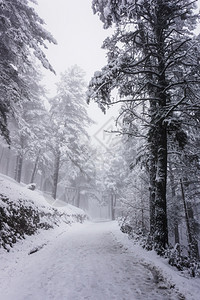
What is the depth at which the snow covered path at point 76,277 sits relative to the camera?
3.40 metres

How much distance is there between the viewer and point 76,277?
4.20m

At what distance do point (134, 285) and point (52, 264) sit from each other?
2505 mm

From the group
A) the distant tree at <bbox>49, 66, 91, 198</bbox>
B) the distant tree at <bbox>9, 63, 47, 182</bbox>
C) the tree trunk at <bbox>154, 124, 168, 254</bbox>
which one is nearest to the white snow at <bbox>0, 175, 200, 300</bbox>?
the tree trunk at <bbox>154, 124, 168, 254</bbox>

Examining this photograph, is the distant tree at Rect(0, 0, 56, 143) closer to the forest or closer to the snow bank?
the forest

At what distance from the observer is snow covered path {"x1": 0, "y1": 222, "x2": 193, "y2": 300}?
3.40 m

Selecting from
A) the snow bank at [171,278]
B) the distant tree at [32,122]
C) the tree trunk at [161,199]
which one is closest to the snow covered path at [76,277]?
the snow bank at [171,278]

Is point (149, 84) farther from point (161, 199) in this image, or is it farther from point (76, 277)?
point (76, 277)

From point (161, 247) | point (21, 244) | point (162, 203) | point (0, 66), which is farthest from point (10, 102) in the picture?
point (161, 247)

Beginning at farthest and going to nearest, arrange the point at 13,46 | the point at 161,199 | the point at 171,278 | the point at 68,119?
the point at 68,119 < the point at 13,46 < the point at 161,199 < the point at 171,278

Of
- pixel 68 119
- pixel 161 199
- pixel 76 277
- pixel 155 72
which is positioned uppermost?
pixel 68 119

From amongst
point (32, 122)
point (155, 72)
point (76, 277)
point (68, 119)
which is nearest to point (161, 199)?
point (76, 277)

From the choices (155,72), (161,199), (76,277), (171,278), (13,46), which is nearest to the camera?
(171,278)

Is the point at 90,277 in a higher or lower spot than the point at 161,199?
lower

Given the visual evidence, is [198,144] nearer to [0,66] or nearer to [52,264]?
[52,264]
